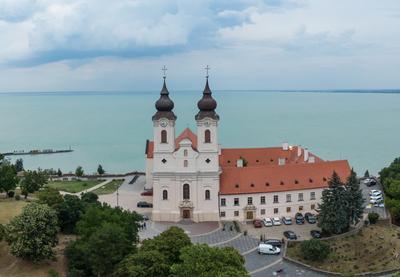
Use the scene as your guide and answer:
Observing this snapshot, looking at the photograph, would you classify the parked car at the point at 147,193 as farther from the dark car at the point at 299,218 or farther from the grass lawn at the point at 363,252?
the grass lawn at the point at 363,252

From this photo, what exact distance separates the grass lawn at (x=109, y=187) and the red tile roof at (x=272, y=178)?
1798cm

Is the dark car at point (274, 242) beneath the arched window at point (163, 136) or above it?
Result: beneath

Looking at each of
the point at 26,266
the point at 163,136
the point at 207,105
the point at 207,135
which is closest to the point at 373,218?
the point at 207,135

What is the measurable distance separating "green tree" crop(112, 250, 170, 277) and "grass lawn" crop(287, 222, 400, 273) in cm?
1305

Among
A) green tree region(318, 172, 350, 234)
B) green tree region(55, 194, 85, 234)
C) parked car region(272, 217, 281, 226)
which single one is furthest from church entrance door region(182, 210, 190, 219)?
green tree region(318, 172, 350, 234)

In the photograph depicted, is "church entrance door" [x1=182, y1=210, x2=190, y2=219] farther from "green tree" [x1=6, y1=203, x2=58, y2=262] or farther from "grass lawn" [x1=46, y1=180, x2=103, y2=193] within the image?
"grass lawn" [x1=46, y1=180, x2=103, y2=193]

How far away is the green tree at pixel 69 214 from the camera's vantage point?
40281 mm

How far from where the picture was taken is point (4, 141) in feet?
436

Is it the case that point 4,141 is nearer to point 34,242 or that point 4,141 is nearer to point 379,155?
point 379,155

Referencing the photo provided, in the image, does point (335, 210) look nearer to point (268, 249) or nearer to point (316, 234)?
point (316, 234)

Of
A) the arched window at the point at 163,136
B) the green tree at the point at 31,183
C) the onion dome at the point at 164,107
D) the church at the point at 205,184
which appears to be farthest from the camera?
the green tree at the point at 31,183

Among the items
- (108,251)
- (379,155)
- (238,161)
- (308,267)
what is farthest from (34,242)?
(379,155)

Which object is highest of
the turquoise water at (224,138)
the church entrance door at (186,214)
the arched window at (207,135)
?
the turquoise water at (224,138)

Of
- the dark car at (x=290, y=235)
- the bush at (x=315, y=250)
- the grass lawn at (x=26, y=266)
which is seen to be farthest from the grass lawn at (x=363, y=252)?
the grass lawn at (x=26, y=266)
